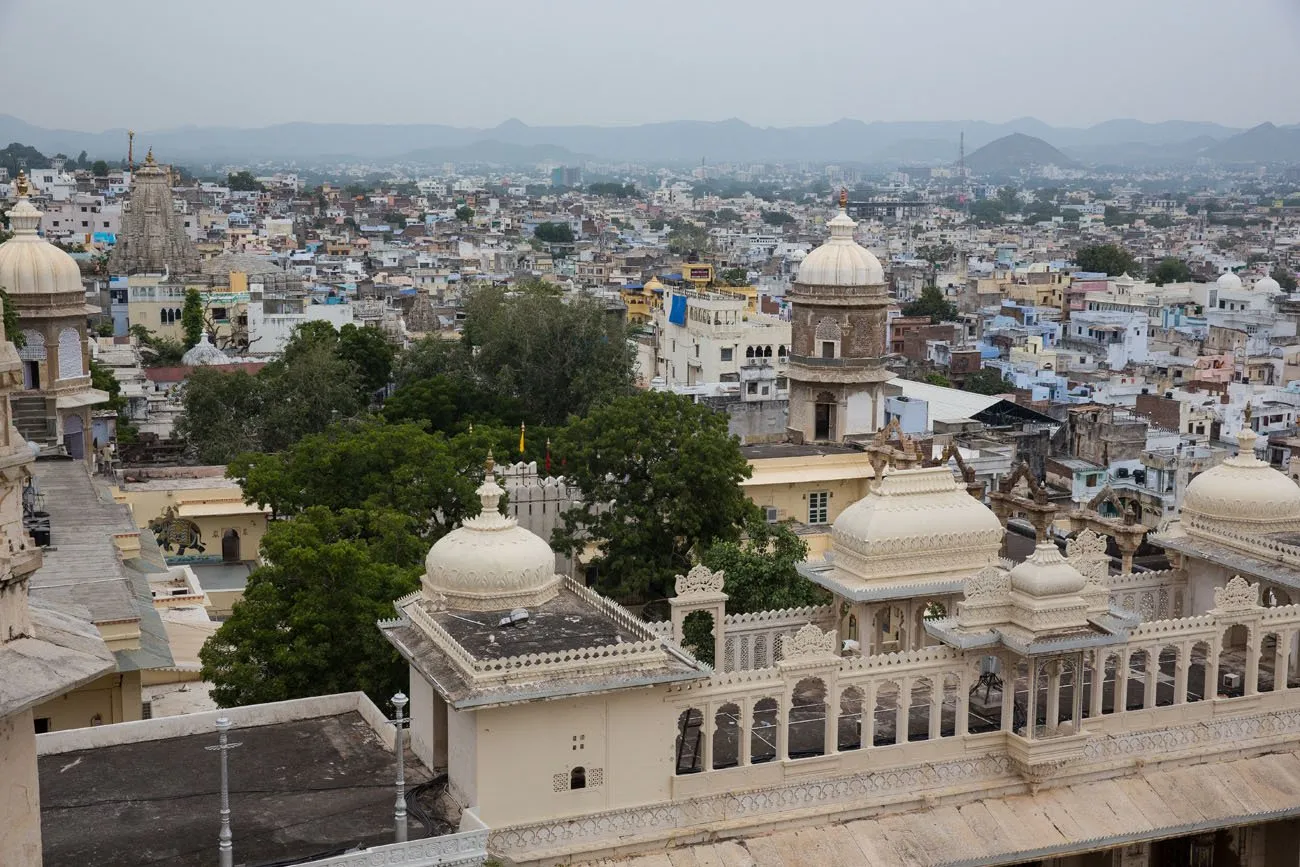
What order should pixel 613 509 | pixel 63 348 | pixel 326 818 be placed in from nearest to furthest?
pixel 326 818, pixel 613 509, pixel 63 348

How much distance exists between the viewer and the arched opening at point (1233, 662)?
74.2ft

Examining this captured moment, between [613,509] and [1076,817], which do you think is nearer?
[1076,817]

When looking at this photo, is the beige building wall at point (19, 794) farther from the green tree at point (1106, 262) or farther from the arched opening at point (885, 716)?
the green tree at point (1106, 262)

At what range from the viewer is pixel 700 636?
23250 mm

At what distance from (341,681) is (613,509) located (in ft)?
30.8

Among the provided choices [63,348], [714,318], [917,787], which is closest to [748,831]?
[917,787]

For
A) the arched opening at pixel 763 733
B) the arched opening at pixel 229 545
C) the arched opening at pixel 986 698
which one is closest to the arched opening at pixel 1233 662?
the arched opening at pixel 986 698

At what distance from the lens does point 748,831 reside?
18.6m

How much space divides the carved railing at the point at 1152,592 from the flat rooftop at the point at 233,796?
1172cm

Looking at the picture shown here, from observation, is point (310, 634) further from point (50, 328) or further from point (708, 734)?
point (50, 328)

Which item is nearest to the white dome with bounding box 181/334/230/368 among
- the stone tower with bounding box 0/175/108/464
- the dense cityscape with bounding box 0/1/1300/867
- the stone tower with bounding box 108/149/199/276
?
the dense cityscape with bounding box 0/1/1300/867

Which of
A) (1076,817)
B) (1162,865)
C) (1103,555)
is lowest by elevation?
(1162,865)

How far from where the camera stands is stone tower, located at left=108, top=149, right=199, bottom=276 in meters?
91.7

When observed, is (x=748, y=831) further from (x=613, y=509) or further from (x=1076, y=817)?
(x=613, y=509)
